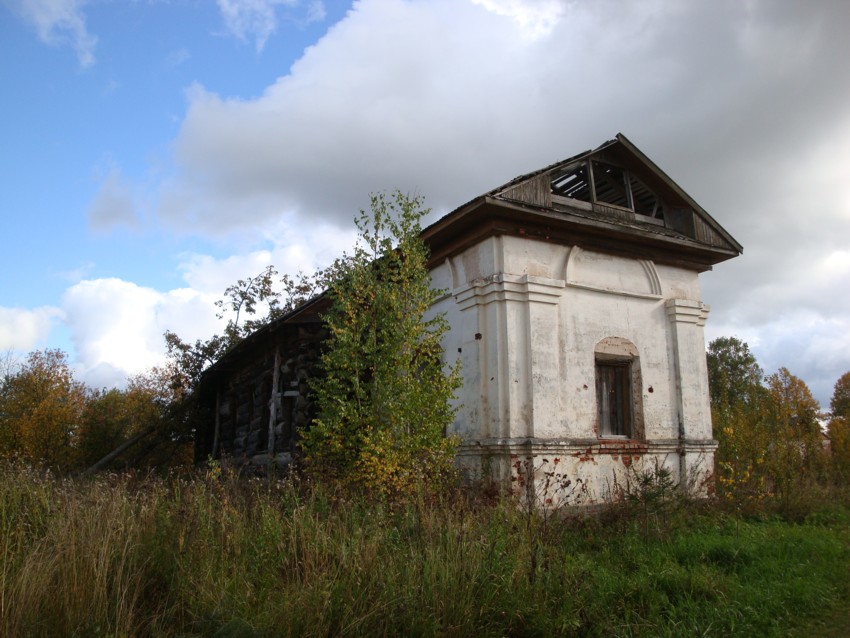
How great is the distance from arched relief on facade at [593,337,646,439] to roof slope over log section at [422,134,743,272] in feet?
5.67

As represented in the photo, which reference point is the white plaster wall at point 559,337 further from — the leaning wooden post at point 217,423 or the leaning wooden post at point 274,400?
the leaning wooden post at point 217,423

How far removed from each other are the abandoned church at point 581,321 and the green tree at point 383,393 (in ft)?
7.26

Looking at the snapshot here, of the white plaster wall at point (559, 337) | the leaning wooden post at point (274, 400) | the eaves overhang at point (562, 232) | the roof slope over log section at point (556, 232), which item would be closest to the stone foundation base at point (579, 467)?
the white plaster wall at point (559, 337)

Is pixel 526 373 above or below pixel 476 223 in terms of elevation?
below

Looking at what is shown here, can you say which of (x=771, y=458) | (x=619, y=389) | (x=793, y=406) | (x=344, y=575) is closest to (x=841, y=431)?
(x=793, y=406)

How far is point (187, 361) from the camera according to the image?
22.7 metres

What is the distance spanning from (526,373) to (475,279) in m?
1.71

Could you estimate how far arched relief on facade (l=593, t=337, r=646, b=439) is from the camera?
10.5m

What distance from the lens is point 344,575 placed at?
4.40 meters

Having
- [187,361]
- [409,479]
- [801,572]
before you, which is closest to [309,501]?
[409,479]

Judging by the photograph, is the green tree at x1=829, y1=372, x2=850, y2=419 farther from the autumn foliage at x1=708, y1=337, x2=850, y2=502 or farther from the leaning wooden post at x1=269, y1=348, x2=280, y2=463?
the leaning wooden post at x1=269, y1=348, x2=280, y2=463

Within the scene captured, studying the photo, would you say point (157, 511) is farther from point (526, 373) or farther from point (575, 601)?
point (526, 373)

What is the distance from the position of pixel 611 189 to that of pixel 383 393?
755 cm

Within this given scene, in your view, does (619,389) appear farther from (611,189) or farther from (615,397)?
(611,189)
